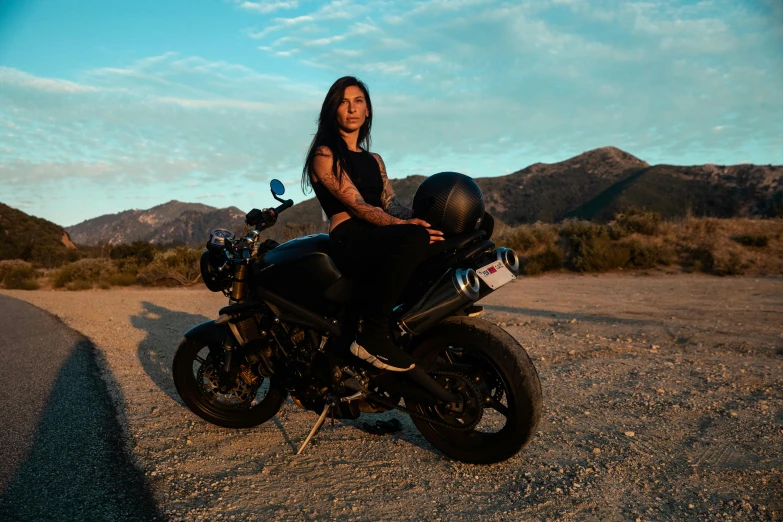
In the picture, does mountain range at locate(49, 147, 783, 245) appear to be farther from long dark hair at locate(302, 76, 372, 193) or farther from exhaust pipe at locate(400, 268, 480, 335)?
exhaust pipe at locate(400, 268, 480, 335)

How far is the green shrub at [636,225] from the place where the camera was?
17.3 m

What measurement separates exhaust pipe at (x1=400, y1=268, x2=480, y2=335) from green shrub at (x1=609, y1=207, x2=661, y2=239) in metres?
16.1

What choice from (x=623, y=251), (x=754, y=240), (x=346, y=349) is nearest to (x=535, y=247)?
(x=623, y=251)

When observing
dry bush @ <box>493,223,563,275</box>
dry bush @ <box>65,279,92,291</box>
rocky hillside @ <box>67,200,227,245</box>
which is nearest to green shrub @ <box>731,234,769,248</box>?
dry bush @ <box>493,223,563,275</box>

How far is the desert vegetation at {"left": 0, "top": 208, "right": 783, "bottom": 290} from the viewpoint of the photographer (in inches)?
583

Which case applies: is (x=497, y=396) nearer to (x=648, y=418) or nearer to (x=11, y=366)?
(x=648, y=418)

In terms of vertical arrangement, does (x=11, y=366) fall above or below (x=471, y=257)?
below

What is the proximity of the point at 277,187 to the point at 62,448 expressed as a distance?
207 cm

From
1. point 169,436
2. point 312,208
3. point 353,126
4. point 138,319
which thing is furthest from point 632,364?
point 312,208

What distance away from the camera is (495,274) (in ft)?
9.43

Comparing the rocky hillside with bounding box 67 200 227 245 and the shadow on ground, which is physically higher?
the rocky hillside with bounding box 67 200 227 245

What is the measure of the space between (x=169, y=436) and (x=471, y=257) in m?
2.32

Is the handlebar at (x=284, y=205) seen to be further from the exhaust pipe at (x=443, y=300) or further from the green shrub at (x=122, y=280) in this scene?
the green shrub at (x=122, y=280)

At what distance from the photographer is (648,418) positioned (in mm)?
3787
